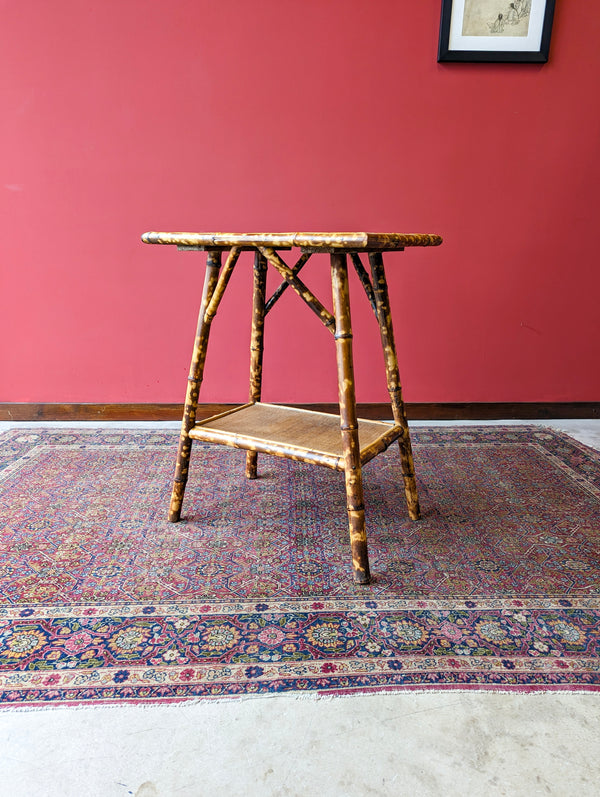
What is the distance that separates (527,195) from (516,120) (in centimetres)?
35

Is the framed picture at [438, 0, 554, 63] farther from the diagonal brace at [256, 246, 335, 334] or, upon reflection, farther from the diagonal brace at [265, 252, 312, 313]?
the diagonal brace at [256, 246, 335, 334]

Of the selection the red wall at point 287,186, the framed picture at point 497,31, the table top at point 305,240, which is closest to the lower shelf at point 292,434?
the table top at point 305,240

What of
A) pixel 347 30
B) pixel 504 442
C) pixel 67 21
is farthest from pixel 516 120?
pixel 67 21

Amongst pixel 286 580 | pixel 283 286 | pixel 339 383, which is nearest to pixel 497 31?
pixel 283 286

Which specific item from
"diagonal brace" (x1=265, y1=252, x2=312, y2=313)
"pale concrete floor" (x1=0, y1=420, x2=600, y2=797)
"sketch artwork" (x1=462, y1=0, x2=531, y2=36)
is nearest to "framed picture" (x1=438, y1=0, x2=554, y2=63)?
"sketch artwork" (x1=462, y1=0, x2=531, y2=36)

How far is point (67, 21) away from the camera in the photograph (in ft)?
8.43

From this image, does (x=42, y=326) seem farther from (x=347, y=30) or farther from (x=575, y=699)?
(x=575, y=699)

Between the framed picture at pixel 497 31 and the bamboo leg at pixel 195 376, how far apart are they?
5.60ft

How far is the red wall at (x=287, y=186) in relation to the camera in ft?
8.51

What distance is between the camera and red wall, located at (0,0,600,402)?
8.51 ft

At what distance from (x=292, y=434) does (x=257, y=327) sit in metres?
0.51

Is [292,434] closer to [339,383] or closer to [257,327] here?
[339,383]

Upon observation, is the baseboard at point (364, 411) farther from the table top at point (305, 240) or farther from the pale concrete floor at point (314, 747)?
the pale concrete floor at point (314, 747)

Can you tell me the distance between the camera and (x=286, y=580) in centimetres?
160
